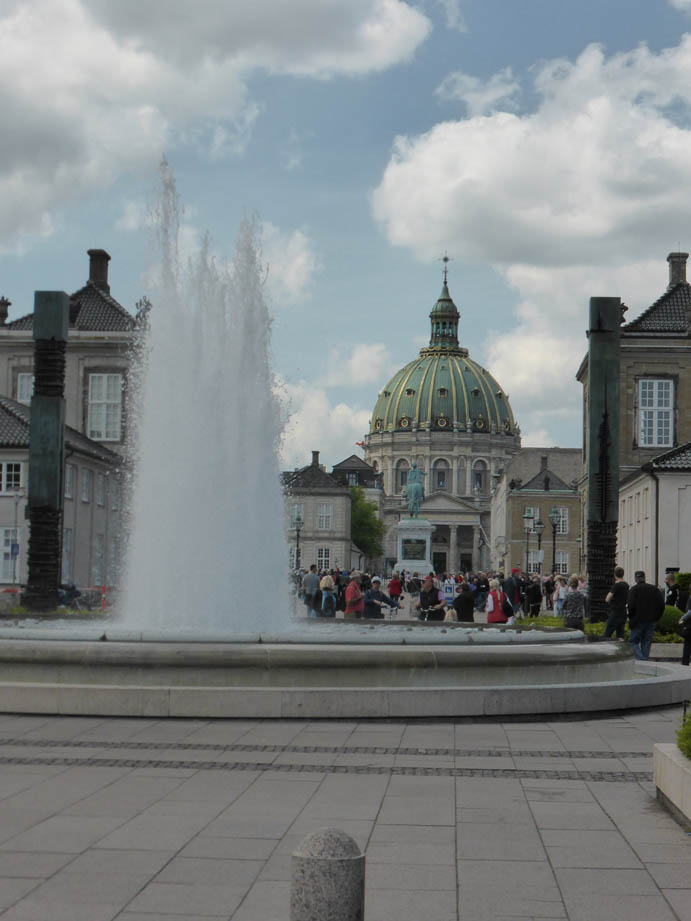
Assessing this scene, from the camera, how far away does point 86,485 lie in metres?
57.3

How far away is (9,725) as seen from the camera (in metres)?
12.5

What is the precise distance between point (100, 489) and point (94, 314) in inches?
414

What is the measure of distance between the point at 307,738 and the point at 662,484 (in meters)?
40.4

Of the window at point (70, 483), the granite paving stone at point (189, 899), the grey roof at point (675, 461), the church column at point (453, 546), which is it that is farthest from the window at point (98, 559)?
the church column at point (453, 546)

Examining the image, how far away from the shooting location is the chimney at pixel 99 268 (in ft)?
227

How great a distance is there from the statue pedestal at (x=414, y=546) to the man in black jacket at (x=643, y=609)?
2086 inches

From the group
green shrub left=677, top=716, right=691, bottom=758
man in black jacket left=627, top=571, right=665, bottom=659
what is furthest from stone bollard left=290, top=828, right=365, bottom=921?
man in black jacket left=627, top=571, right=665, bottom=659

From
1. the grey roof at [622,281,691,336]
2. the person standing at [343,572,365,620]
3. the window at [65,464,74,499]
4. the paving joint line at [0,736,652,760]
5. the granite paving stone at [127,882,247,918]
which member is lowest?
the granite paving stone at [127,882,247,918]

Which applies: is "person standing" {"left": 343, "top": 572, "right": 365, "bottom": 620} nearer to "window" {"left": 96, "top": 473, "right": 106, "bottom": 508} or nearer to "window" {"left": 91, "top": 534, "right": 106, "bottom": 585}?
"window" {"left": 91, "top": 534, "right": 106, "bottom": 585}

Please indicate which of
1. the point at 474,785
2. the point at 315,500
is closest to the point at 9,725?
the point at 474,785

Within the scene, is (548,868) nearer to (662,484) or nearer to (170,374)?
(170,374)

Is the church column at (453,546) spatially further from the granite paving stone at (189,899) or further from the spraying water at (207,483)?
the granite paving stone at (189,899)

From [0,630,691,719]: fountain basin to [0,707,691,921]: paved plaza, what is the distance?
1.03ft

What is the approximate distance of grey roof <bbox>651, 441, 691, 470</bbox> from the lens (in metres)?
49.8
